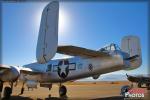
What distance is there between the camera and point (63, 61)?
21062 millimetres

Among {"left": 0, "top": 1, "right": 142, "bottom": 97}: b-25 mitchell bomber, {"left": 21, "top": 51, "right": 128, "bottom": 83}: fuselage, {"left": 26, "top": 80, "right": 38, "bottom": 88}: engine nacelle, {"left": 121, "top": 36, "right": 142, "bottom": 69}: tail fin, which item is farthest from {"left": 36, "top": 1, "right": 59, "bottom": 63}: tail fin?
{"left": 26, "top": 80, "right": 38, "bottom": 88}: engine nacelle

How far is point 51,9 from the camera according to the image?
13312 millimetres

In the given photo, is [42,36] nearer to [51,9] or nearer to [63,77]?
[51,9]

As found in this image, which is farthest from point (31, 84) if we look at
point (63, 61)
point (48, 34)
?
point (48, 34)

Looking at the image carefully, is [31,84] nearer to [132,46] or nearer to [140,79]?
[132,46]

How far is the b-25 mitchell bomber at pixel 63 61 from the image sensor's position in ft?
41.4

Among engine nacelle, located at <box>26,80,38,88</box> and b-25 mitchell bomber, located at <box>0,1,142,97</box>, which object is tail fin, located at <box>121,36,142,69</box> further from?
engine nacelle, located at <box>26,80,38,88</box>

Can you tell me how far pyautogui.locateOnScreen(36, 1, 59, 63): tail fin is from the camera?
1220 centimetres

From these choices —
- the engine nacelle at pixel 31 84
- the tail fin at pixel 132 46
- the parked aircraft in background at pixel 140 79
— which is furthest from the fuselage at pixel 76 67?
the parked aircraft in background at pixel 140 79

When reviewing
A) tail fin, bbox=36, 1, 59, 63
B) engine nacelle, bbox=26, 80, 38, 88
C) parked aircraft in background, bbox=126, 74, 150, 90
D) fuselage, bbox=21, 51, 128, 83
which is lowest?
parked aircraft in background, bbox=126, 74, 150, 90

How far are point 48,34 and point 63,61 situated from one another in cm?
835

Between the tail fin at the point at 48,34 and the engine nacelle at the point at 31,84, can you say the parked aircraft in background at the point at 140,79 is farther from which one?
the tail fin at the point at 48,34

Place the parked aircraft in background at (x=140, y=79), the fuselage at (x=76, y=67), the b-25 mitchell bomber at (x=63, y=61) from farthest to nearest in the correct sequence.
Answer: the parked aircraft in background at (x=140, y=79) < the fuselage at (x=76, y=67) < the b-25 mitchell bomber at (x=63, y=61)

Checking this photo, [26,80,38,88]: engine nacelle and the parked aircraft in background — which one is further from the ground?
[26,80,38,88]: engine nacelle
